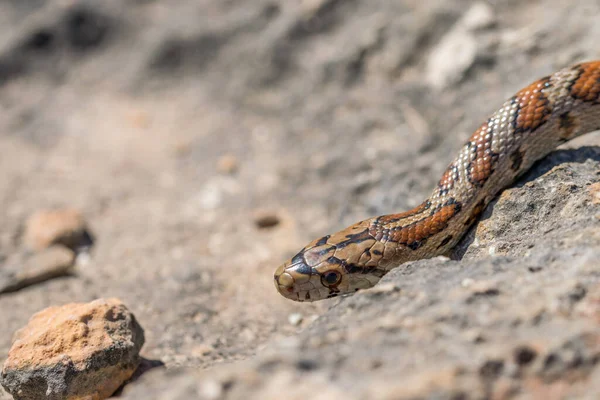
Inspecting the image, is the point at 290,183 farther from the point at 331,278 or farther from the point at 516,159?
the point at 516,159

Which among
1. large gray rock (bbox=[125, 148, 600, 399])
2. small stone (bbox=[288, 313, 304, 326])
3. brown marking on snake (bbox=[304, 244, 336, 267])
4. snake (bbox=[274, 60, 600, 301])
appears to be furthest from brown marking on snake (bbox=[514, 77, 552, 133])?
small stone (bbox=[288, 313, 304, 326])

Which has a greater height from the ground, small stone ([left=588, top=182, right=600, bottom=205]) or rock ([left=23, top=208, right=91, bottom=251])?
rock ([left=23, top=208, right=91, bottom=251])

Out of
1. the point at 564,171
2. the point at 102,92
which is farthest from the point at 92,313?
the point at 102,92

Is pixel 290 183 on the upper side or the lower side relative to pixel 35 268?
lower

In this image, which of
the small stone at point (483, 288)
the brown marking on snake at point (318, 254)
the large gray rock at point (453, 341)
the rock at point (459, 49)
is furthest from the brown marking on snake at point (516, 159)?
the rock at point (459, 49)

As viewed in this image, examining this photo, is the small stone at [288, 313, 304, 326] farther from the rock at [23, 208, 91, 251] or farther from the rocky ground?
the rock at [23, 208, 91, 251]

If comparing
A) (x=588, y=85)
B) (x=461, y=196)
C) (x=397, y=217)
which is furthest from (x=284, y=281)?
(x=588, y=85)

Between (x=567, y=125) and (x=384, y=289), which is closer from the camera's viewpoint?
(x=384, y=289)
